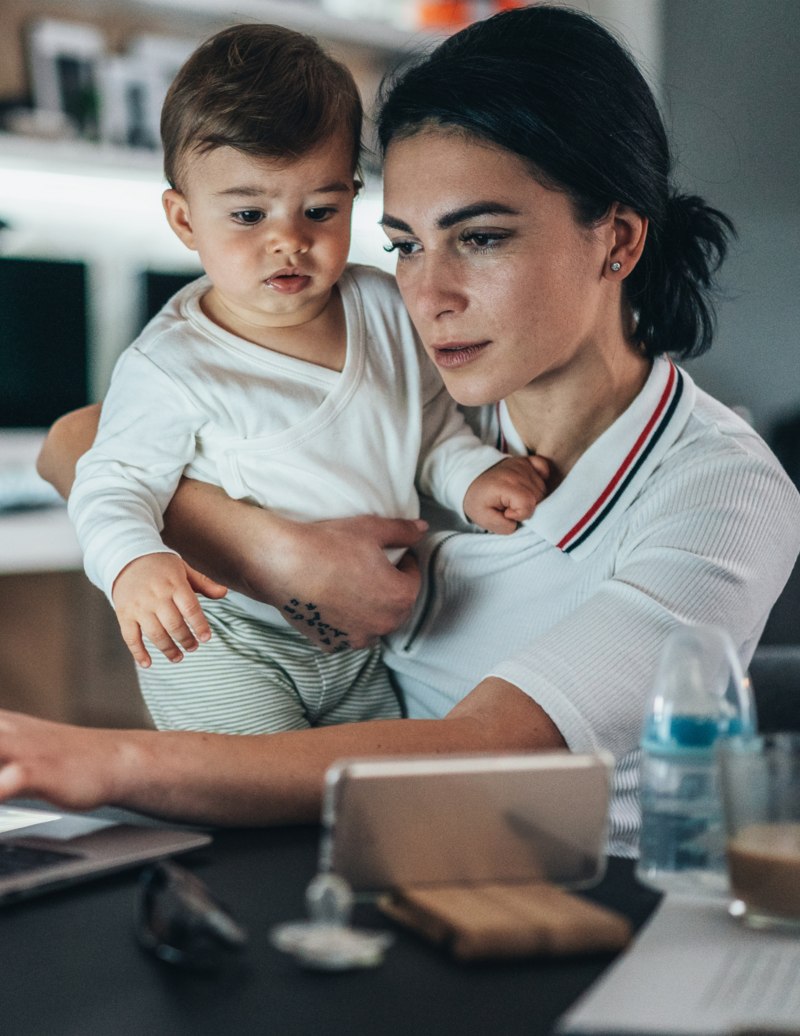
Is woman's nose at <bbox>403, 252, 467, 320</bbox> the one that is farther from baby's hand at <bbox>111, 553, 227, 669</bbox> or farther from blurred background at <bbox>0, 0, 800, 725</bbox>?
blurred background at <bbox>0, 0, 800, 725</bbox>

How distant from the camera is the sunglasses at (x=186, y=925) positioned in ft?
1.98

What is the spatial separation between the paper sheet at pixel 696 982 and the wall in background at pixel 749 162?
319 centimetres

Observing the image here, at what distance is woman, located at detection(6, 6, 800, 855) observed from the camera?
3.44 feet

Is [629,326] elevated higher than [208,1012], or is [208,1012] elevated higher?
[629,326]

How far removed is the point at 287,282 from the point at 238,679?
0.56 meters

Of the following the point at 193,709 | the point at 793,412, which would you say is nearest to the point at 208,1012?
the point at 193,709

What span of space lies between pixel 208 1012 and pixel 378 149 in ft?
3.87

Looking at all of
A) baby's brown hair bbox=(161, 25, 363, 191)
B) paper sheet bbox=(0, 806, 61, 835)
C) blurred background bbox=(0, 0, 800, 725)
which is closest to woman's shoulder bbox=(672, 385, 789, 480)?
baby's brown hair bbox=(161, 25, 363, 191)

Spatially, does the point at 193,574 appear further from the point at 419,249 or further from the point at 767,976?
the point at 767,976

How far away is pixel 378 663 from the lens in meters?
1.57

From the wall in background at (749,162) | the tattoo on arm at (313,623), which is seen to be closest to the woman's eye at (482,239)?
the tattoo on arm at (313,623)

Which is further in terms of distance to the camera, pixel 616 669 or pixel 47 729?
pixel 616 669

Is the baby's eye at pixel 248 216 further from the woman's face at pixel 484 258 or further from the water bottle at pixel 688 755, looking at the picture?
the water bottle at pixel 688 755

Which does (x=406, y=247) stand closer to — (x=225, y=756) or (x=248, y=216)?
(x=248, y=216)
